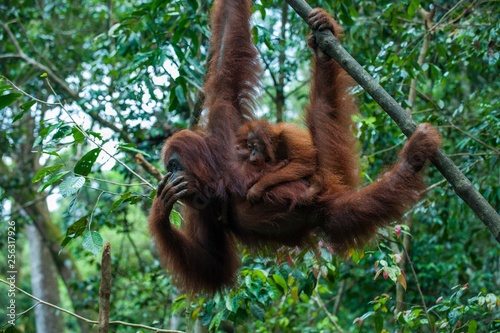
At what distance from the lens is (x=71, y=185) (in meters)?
2.62

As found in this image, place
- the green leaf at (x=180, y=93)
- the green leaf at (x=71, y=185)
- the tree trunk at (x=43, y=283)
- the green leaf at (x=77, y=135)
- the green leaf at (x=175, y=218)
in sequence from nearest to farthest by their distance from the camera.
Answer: the green leaf at (x=71, y=185) → the green leaf at (x=77, y=135) → the green leaf at (x=175, y=218) → the green leaf at (x=180, y=93) → the tree trunk at (x=43, y=283)

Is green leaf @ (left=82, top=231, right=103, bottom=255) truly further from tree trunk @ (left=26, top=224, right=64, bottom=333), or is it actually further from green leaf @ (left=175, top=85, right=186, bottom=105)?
tree trunk @ (left=26, top=224, right=64, bottom=333)

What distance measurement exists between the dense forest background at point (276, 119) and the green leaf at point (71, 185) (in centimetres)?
1

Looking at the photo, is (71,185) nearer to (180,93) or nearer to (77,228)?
(77,228)

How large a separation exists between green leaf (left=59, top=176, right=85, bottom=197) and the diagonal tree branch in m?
1.67

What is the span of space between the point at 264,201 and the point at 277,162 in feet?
1.03

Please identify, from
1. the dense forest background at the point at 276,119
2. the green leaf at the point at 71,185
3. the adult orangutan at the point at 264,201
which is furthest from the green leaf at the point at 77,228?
the adult orangutan at the point at 264,201

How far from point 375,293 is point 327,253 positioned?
141 inches

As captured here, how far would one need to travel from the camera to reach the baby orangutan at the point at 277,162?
9.27 feet

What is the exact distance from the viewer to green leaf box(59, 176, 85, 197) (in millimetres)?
2561

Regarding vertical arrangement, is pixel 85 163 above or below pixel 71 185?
above

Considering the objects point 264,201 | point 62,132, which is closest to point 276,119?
point 264,201

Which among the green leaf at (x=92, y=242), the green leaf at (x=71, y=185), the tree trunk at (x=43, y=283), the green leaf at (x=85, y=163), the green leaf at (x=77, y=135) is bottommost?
the green leaf at (x=92, y=242)

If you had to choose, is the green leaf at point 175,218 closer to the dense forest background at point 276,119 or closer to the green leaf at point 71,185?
the dense forest background at point 276,119
